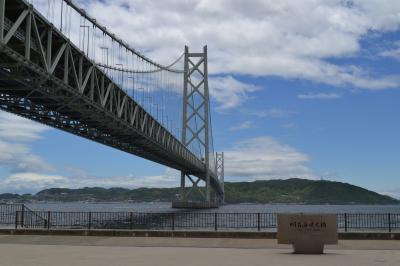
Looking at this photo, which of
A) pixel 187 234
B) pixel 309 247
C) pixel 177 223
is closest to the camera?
pixel 309 247

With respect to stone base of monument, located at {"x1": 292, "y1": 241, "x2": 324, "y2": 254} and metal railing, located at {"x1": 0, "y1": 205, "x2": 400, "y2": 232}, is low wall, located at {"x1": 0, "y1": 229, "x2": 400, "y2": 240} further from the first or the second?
stone base of monument, located at {"x1": 292, "y1": 241, "x2": 324, "y2": 254}

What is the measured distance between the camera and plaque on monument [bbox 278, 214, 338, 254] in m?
16.8

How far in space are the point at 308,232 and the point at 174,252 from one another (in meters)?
3.96

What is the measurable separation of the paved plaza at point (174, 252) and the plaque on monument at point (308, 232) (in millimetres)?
395

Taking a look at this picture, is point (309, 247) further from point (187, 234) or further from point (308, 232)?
point (187, 234)

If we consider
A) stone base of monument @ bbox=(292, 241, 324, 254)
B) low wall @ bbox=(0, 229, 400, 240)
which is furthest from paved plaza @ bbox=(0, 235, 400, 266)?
low wall @ bbox=(0, 229, 400, 240)

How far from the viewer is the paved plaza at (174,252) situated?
46.5 ft

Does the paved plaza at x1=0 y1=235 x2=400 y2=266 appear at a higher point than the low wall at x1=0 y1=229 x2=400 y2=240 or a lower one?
lower

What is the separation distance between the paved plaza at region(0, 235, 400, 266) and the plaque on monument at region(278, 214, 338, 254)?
1.29 feet

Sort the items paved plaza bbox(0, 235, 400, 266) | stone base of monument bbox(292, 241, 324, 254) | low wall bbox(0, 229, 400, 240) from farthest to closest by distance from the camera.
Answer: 1. low wall bbox(0, 229, 400, 240)
2. stone base of monument bbox(292, 241, 324, 254)
3. paved plaza bbox(0, 235, 400, 266)

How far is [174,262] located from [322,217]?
5.15m

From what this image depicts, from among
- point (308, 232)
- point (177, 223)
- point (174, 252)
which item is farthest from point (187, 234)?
point (177, 223)

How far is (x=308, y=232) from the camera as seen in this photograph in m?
16.8

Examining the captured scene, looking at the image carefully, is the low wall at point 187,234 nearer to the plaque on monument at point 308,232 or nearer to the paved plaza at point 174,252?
the paved plaza at point 174,252
